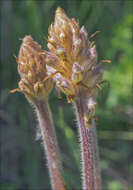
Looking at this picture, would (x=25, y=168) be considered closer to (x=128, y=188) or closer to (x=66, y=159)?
(x=66, y=159)

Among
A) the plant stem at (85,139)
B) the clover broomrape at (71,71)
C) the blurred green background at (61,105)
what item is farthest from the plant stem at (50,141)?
the blurred green background at (61,105)

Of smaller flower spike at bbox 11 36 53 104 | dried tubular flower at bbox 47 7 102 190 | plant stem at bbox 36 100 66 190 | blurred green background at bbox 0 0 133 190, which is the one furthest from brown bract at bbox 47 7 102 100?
Result: blurred green background at bbox 0 0 133 190

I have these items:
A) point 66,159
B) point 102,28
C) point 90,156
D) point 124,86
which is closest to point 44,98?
point 90,156

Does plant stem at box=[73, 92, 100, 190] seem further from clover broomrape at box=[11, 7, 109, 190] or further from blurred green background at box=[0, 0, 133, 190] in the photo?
blurred green background at box=[0, 0, 133, 190]

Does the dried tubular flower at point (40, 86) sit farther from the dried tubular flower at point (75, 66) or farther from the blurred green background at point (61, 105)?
the blurred green background at point (61, 105)

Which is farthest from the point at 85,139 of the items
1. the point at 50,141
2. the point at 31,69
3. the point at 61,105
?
the point at 61,105

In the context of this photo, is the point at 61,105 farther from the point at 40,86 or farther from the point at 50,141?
the point at 40,86
